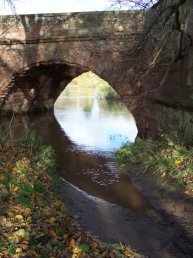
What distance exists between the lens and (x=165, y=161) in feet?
27.7

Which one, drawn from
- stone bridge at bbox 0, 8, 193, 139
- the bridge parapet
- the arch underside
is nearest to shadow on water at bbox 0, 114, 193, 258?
stone bridge at bbox 0, 8, 193, 139

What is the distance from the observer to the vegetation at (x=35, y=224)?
4211 millimetres

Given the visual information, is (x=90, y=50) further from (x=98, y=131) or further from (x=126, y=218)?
(x=126, y=218)

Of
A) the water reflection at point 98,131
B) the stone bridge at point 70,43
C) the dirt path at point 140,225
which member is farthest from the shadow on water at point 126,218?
the stone bridge at point 70,43

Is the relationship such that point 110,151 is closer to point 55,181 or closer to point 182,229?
point 55,181

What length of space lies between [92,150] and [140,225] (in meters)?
6.73

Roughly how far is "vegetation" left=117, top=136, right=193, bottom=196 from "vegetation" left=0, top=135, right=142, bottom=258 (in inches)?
104

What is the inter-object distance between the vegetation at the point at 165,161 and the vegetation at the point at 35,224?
263 cm

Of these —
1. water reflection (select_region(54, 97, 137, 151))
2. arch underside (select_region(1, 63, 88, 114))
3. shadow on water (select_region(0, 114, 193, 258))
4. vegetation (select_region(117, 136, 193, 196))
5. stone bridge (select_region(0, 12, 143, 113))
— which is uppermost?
stone bridge (select_region(0, 12, 143, 113))

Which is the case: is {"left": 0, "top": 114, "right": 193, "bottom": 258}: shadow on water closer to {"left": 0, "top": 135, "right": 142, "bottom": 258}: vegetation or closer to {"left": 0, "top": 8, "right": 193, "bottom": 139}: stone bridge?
{"left": 0, "top": 135, "right": 142, "bottom": 258}: vegetation

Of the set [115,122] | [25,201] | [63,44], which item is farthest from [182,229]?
[115,122]

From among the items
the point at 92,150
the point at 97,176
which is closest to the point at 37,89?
the point at 92,150

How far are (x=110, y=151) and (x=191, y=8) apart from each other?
18.3ft

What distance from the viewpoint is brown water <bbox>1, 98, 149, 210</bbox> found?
27.1 feet
